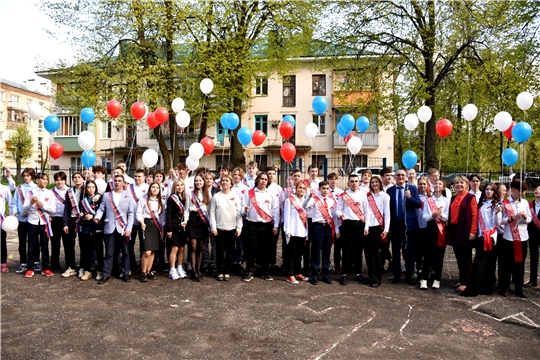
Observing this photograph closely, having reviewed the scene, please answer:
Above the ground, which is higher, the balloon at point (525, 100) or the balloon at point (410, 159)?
the balloon at point (525, 100)

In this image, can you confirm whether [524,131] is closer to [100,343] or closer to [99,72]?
[100,343]

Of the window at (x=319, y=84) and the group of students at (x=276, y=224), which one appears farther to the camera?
the window at (x=319, y=84)

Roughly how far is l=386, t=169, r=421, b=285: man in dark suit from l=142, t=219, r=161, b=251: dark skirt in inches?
152

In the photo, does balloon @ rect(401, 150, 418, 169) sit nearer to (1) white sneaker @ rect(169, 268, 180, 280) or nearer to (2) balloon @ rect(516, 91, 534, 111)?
(2) balloon @ rect(516, 91, 534, 111)

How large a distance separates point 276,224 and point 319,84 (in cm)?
2530

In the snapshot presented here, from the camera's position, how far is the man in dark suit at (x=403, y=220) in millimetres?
6762

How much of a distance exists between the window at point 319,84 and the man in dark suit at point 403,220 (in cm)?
2484

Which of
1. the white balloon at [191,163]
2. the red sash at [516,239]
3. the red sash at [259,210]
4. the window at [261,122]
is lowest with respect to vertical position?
the red sash at [516,239]

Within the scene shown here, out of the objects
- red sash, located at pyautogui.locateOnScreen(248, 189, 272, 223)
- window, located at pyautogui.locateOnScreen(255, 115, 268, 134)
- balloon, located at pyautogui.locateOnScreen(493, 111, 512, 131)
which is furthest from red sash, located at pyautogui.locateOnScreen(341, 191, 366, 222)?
window, located at pyautogui.locateOnScreen(255, 115, 268, 134)

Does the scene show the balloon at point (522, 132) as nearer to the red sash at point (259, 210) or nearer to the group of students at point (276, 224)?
the group of students at point (276, 224)

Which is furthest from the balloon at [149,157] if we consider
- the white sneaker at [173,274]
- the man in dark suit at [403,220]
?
the man in dark suit at [403,220]

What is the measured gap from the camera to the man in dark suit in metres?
6.76

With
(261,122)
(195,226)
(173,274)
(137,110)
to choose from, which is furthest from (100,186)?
(261,122)

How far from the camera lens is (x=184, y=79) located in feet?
61.9
